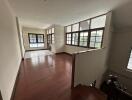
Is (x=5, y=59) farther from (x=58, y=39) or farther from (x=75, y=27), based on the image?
(x=58, y=39)

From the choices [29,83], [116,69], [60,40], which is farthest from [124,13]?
[60,40]

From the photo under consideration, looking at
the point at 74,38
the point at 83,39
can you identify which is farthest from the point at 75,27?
the point at 83,39

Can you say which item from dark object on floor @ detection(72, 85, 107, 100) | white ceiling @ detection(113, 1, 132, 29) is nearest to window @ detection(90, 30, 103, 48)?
white ceiling @ detection(113, 1, 132, 29)

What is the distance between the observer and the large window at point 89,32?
339cm

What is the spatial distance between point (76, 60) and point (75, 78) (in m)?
0.56

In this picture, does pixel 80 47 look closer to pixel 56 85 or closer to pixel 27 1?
pixel 56 85

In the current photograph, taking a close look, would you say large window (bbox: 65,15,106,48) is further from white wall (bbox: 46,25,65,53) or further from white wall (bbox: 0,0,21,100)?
white wall (bbox: 0,0,21,100)

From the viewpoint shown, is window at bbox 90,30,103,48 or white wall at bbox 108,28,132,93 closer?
white wall at bbox 108,28,132,93

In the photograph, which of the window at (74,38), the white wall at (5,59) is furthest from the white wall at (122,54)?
the white wall at (5,59)

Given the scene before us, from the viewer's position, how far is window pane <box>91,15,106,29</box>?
10.6 ft

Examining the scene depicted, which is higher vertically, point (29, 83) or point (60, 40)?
point (60, 40)

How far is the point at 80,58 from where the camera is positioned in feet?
6.24

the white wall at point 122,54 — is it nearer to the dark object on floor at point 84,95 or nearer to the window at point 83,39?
the window at point 83,39

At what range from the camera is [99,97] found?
1.82 m
